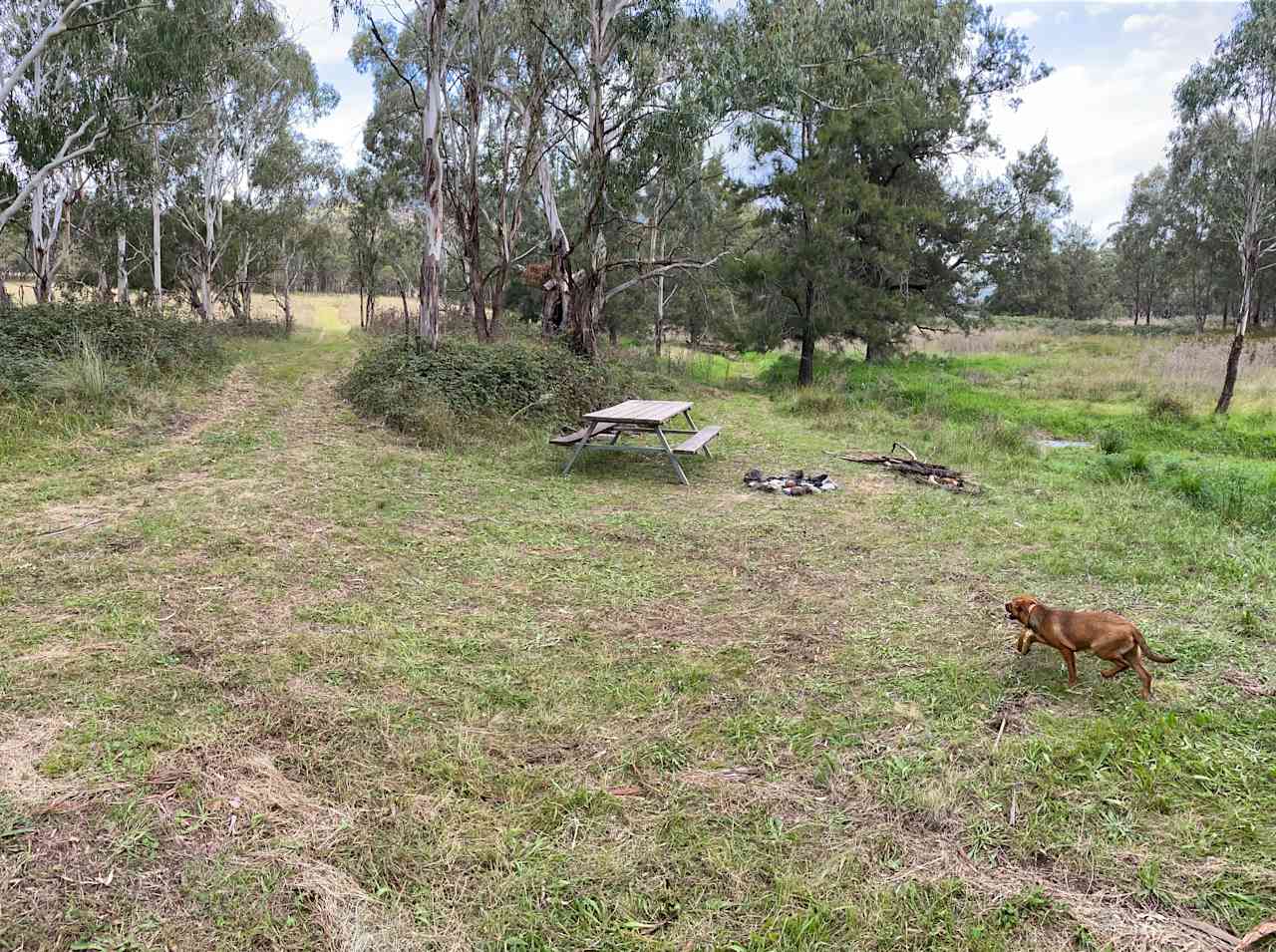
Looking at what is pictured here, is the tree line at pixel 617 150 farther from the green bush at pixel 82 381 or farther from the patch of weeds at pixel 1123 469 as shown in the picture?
the patch of weeds at pixel 1123 469

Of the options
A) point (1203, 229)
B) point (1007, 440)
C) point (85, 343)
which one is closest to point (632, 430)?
point (1007, 440)

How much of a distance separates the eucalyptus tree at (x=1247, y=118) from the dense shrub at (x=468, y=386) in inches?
421

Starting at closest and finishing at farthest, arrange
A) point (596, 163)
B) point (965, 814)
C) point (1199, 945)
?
point (1199, 945), point (965, 814), point (596, 163)

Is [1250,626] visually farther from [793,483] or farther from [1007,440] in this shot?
[1007,440]

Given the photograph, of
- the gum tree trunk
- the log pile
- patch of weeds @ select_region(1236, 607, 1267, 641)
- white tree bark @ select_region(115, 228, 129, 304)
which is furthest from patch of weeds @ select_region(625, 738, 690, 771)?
Answer: white tree bark @ select_region(115, 228, 129, 304)

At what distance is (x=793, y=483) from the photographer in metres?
7.25

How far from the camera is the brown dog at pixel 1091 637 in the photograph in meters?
3.07

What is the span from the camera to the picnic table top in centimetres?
744

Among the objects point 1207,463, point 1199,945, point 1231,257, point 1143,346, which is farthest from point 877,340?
point 1231,257

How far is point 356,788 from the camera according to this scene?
2.49 meters

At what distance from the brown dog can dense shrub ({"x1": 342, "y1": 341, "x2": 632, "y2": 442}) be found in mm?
7120

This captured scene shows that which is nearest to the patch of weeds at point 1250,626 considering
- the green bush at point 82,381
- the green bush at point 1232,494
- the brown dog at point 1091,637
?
the brown dog at point 1091,637

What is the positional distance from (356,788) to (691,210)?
1954 centimetres

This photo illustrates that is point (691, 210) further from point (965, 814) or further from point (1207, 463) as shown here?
point (965, 814)
